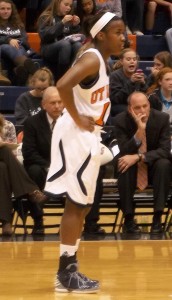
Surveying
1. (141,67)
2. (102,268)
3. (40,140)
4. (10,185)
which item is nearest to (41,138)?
(40,140)

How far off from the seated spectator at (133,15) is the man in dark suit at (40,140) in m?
4.11

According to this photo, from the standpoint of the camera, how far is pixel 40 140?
799cm

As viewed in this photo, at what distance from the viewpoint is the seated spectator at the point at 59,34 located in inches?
409

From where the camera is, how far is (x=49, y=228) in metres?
8.63

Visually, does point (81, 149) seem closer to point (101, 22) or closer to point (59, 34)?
point (101, 22)

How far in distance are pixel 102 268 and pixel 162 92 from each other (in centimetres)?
326

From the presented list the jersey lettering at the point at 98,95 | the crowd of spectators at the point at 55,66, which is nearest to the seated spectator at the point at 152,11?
the crowd of spectators at the point at 55,66

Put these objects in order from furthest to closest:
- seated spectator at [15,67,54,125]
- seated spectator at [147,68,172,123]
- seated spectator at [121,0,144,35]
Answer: seated spectator at [121,0,144,35]
seated spectator at [15,67,54,125]
seated spectator at [147,68,172,123]

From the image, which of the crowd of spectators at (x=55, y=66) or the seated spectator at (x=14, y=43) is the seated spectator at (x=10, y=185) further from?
the seated spectator at (x=14, y=43)

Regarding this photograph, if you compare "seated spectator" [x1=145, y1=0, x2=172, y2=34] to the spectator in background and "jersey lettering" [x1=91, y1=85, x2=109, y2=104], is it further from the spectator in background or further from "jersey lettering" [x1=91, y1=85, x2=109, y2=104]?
"jersey lettering" [x1=91, y1=85, x2=109, y2=104]

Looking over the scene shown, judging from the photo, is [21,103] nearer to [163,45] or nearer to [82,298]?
[163,45]

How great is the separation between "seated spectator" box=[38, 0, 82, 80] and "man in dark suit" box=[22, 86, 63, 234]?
2470 millimetres

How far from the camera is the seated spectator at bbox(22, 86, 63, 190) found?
7.88 metres

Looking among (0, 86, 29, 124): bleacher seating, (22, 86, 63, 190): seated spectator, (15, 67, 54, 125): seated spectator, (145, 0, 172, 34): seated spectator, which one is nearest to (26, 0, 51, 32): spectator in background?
(145, 0, 172, 34): seated spectator
